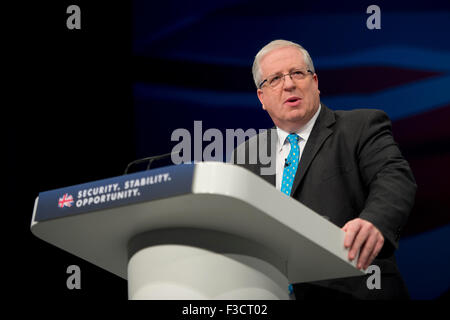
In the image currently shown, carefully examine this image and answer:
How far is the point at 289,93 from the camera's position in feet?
7.34

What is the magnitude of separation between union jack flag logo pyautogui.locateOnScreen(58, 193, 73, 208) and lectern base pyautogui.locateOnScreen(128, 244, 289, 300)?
195mm

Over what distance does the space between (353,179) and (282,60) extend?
660mm

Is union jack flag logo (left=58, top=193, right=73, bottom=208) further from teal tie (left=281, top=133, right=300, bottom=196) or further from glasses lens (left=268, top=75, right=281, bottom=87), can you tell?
glasses lens (left=268, top=75, right=281, bottom=87)

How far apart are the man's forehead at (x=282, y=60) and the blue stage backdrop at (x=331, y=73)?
3.16ft

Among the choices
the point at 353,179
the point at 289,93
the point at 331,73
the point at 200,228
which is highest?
the point at 331,73

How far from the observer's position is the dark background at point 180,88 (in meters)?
2.98

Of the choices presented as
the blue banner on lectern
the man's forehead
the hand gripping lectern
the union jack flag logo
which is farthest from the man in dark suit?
the union jack flag logo

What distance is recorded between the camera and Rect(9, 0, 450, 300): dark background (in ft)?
9.77

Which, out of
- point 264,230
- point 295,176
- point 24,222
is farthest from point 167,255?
point 24,222

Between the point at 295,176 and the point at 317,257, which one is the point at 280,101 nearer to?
the point at 295,176

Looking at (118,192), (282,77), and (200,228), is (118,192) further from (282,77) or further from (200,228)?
(282,77)

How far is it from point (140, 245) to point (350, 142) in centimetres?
90

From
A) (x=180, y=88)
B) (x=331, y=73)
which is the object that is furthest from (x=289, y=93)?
(x=180, y=88)

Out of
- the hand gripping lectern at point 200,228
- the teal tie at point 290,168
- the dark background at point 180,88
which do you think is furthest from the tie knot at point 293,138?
the dark background at point 180,88
